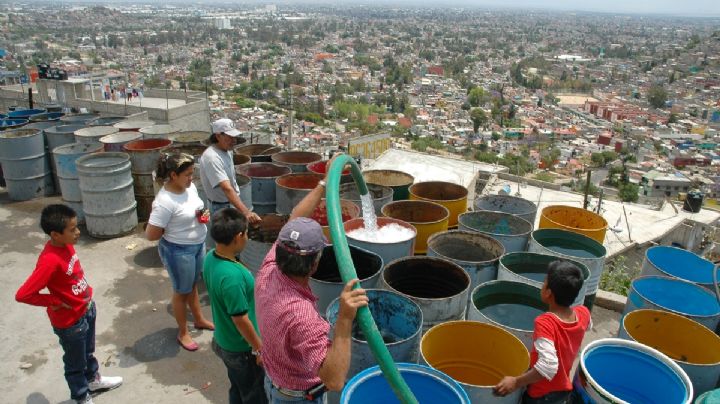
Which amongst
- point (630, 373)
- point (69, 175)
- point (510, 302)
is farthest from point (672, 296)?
point (69, 175)

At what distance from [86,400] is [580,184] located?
3859 centimetres

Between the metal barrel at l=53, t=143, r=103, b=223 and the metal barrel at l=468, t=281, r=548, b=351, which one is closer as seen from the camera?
the metal barrel at l=468, t=281, r=548, b=351

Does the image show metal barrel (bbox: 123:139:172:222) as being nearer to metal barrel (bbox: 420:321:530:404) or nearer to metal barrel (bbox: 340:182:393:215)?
metal barrel (bbox: 340:182:393:215)

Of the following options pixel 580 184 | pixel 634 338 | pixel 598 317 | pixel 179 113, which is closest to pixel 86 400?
pixel 634 338

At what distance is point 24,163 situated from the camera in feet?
21.3

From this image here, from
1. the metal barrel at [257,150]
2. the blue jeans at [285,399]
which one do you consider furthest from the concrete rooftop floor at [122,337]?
the metal barrel at [257,150]

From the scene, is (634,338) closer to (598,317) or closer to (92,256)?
(598,317)

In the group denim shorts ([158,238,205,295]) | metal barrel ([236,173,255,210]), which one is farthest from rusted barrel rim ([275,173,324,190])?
denim shorts ([158,238,205,295])

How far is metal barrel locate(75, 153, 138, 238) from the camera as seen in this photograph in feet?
17.6

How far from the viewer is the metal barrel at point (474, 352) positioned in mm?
2701

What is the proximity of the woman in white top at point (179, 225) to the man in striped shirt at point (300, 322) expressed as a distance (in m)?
1.72

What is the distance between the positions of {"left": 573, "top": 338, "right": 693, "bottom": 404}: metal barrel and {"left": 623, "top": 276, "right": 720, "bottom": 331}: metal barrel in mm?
671

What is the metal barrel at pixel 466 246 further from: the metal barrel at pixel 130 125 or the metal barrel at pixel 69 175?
the metal barrel at pixel 130 125

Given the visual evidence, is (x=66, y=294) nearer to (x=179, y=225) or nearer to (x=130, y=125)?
(x=179, y=225)
